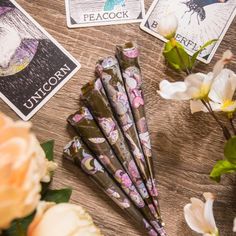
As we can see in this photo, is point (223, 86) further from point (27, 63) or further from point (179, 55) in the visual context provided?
point (27, 63)

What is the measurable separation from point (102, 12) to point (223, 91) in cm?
31

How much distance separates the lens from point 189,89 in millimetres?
747

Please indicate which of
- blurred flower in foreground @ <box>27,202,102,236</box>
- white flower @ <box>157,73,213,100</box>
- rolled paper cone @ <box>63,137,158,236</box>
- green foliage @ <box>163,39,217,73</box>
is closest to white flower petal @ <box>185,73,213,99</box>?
white flower @ <box>157,73,213,100</box>

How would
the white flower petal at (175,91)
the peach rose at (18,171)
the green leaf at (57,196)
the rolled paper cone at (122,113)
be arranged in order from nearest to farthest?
the peach rose at (18,171) < the green leaf at (57,196) < the white flower petal at (175,91) < the rolled paper cone at (122,113)

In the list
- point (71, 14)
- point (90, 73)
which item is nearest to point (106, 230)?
point (90, 73)

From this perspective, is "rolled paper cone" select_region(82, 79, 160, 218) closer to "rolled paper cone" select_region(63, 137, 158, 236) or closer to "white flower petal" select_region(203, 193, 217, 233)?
"rolled paper cone" select_region(63, 137, 158, 236)

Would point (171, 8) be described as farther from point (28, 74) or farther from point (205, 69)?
point (28, 74)

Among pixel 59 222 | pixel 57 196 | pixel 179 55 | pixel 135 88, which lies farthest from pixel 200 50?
pixel 59 222

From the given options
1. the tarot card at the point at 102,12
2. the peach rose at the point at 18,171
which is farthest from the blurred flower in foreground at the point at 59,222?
the tarot card at the point at 102,12

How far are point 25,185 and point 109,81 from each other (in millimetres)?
498

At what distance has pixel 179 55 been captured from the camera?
2.81 ft

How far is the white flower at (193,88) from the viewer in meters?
0.74

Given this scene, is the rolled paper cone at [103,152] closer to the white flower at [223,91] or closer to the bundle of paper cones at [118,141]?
the bundle of paper cones at [118,141]

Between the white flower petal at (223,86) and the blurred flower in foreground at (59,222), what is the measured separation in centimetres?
38
